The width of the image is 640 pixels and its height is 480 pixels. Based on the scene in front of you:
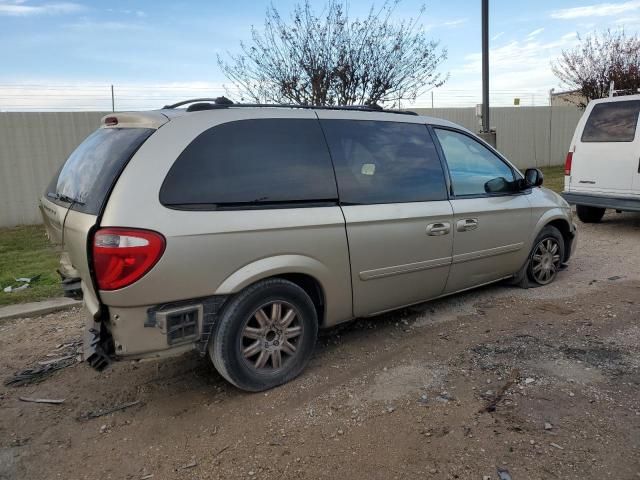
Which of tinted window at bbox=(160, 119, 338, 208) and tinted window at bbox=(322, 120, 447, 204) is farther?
tinted window at bbox=(322, 120, 447, 204)

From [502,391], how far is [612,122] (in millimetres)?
6193

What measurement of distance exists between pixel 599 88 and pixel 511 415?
1803cm

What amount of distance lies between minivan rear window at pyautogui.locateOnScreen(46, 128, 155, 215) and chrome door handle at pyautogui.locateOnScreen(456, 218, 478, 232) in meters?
2.58

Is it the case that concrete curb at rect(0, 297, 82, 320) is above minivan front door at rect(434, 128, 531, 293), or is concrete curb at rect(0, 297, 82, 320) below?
below

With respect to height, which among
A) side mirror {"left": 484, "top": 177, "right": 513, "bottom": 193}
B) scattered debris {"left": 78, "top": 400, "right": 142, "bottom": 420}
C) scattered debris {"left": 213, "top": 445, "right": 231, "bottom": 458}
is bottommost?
scattered debris {"left": 213, "top": 445, "right": 231, "bottom": 458}

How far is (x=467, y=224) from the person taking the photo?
450 cm

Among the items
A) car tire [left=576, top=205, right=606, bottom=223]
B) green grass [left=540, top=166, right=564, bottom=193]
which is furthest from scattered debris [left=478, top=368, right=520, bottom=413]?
green grass [left=540, top=166, right=564, bottom=193]

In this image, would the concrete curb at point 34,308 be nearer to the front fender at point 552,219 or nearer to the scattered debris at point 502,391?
the scattered debris at point 502,391

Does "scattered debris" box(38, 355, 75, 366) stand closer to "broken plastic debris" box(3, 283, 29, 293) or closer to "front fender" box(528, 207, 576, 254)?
"broken plastic debris" box(3, 283, 29, 293)

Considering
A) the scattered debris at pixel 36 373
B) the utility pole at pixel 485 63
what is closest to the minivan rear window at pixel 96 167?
the scattered debris at pixel 36 373

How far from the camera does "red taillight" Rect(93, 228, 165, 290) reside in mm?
2852

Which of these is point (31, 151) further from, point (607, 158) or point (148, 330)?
point (607, 158)

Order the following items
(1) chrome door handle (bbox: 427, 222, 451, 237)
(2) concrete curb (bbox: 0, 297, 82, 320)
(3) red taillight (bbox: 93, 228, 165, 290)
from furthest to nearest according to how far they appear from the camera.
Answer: (2) concrete curb (bbox: 0, 297, 82, 320) < (1) chrome door handle (bbox: 427, 222, 451, 237) < (3) red taillight (bbox: 93, 228, 165, 290)

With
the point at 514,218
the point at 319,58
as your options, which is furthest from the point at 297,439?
the point at 319,58
